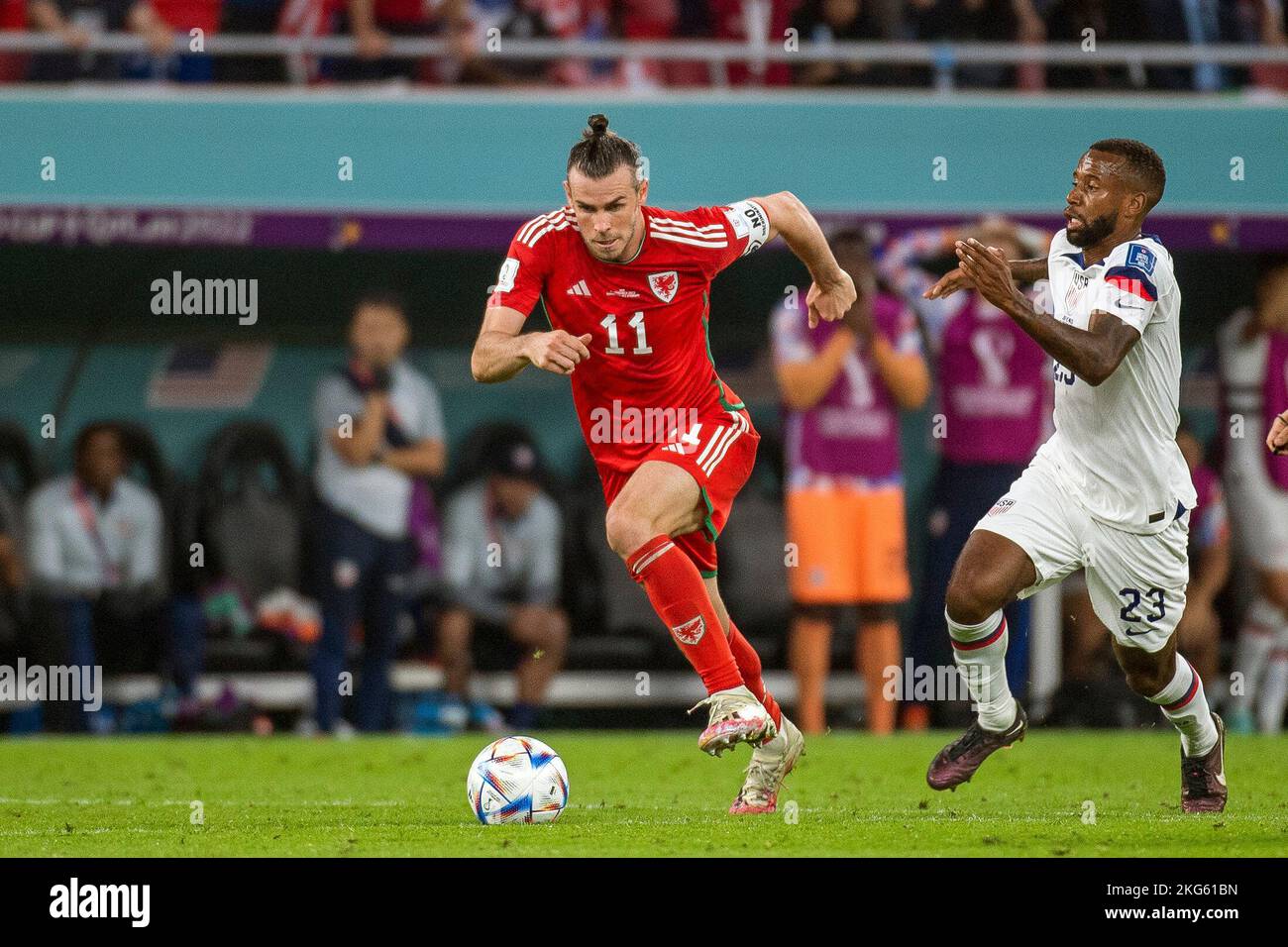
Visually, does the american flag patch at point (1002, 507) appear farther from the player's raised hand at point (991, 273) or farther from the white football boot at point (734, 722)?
the white football boot at point (734, 722)

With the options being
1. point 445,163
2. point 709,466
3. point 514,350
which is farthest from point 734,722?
point 445,163

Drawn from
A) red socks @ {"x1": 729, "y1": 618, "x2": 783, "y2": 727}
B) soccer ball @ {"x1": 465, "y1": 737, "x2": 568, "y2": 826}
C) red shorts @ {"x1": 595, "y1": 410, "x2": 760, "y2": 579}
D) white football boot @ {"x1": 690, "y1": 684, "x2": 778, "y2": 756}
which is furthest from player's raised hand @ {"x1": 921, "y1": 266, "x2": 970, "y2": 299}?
soccer ball @ {"x1": 465, "y1": 737, "x2": 568, "y2": 826}

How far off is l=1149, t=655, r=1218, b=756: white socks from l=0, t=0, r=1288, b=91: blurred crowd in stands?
5.35 m

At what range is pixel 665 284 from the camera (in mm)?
6676

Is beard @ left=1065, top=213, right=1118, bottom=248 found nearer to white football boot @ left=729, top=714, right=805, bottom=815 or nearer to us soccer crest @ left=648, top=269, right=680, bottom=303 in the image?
us soccer crest @ left=648, top=269, right=680, bottom=303

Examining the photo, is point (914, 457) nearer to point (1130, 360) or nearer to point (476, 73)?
point (476, 73)

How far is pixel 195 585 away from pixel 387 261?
2307mm

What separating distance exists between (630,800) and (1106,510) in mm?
2120

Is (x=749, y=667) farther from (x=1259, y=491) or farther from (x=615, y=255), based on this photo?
(x=1259, y=491)

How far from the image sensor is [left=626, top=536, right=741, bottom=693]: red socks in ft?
20.6

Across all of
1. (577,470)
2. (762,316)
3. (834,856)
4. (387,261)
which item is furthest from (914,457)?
(834,856)

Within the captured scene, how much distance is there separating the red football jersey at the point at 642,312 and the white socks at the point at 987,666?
114cm

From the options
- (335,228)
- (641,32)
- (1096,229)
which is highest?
(641,32)

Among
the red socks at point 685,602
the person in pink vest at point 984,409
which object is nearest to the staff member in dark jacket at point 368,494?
the person in pink vest at point 984,409
